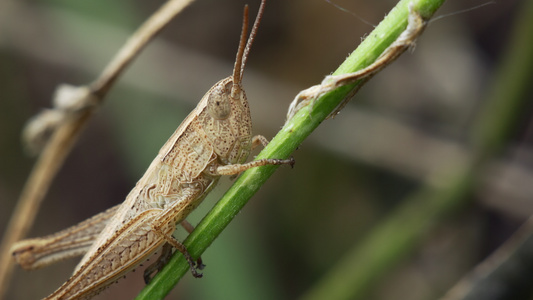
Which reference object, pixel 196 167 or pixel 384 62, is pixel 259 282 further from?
pixel 384 62

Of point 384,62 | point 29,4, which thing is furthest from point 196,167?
point 29,4

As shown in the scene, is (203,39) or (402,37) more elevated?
(203,39)

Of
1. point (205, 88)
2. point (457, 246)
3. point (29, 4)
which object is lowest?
point (457, 246)

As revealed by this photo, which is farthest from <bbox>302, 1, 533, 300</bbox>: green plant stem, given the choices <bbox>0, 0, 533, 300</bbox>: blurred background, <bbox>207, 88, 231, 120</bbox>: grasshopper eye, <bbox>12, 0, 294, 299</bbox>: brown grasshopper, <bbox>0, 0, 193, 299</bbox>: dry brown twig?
<bbox>0, 0, 193, 299</bbox>: dry brown twig

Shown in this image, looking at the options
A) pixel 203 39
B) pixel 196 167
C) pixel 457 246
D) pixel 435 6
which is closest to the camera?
pixel 435 6

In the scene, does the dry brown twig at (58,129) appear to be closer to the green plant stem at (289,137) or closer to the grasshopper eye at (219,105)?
the grasshopper eye at (219,105)

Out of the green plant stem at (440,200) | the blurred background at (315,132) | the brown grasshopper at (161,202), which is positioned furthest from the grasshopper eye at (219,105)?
the green plant stem at (440,200)

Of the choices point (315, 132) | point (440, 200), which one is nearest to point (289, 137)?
point (440, 200)
